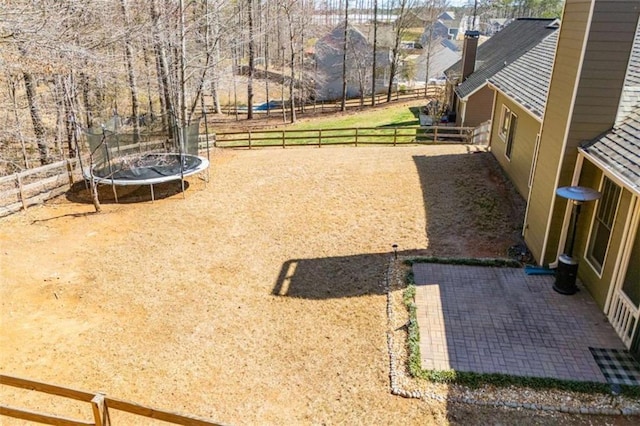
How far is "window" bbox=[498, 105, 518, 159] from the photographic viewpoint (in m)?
13.5

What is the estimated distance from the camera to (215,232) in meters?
10.8

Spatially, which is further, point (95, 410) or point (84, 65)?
point (84, 65)

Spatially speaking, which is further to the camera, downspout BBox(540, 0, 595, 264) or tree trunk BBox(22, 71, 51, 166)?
tree trunk BBox(22, 71, 51, 166)

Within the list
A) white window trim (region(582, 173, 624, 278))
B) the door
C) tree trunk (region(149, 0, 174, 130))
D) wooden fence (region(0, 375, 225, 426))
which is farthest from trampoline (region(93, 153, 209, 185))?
the door

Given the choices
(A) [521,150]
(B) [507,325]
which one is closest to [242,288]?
(B) [507,325]

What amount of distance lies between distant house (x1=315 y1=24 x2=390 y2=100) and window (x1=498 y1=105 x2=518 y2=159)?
896 inches

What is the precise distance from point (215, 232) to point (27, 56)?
5541 mm

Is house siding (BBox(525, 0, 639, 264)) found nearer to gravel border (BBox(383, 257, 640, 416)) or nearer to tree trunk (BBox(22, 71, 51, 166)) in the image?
gravel border (BBox(383, 257, 640, 416))

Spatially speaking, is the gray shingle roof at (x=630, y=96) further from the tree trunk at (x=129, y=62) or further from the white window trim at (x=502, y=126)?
the tree trunk at (x=129, y=62)

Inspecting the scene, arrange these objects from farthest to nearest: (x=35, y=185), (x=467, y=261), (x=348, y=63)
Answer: (x=348, y=63)
(x=35, y=185)
(x=467, y=261)

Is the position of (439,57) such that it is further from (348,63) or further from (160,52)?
(160,52)

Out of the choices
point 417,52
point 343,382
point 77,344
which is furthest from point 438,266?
point 417,52

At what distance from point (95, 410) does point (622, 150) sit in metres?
7.78

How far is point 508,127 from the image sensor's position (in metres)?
14.0
